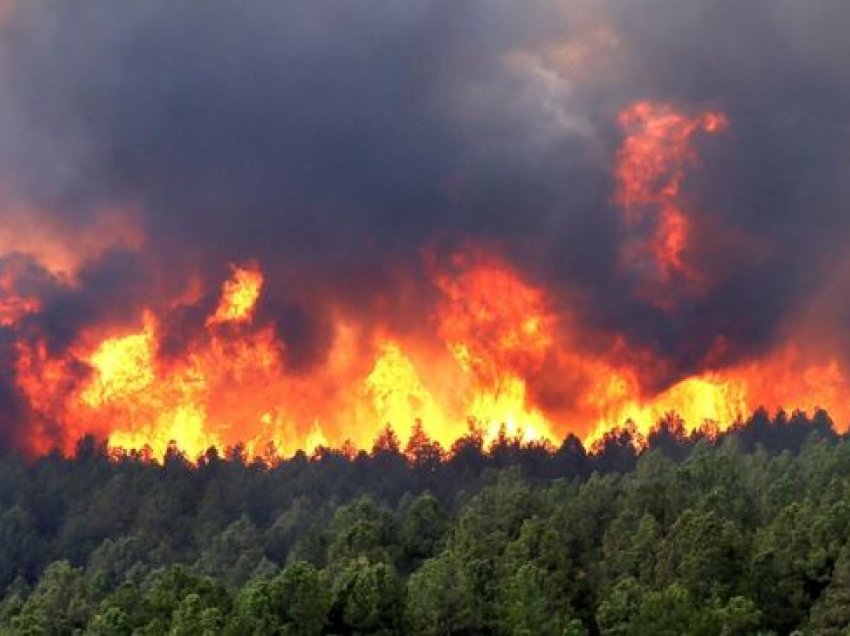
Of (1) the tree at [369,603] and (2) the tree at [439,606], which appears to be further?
(2) the tree at [439,606]

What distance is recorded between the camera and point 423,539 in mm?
136625

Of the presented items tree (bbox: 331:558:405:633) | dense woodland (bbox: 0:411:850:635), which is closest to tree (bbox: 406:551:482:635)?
dense woodland (bbox: 0:411:850:635)

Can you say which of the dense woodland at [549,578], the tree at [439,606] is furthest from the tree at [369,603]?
the tree at [439,606]

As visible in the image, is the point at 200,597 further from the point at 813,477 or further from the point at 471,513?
the point at 813,477

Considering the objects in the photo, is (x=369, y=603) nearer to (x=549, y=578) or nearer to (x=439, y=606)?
(x=439, y=606)

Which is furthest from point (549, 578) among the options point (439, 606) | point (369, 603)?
point (369, 603)

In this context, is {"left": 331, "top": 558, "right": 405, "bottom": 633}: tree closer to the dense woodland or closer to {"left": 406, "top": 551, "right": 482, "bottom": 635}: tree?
the dense woodland

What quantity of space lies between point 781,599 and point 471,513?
36.6 m

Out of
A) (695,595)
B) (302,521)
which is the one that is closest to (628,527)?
(695,595)

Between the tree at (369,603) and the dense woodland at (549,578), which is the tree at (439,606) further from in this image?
the tree at (369,603)

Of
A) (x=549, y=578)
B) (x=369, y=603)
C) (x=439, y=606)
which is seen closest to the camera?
(x=369, y=603)

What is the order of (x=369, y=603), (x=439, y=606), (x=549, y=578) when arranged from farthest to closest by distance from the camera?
(x=549, y=578) < (x=439, y=606) < (x=369, y=603)

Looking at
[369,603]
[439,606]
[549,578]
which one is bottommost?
[439,606]

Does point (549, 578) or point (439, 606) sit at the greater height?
point (549, 578)
